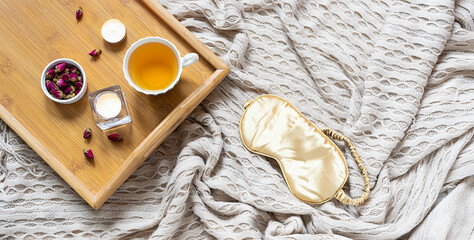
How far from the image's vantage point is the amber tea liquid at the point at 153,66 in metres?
0.72

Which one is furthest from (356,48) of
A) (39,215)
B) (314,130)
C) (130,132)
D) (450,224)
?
(39,215)

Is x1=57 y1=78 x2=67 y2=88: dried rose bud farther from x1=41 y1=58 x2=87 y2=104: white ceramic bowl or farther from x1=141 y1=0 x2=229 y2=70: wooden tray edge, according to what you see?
x1=141 y1=0 x2=229 y2=70: wooden tray edge

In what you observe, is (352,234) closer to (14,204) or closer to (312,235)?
(312,235)

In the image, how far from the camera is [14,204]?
0.82 m

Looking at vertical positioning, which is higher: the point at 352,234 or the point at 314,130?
the point at 314,130

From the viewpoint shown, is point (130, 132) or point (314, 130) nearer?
point (130, 132)

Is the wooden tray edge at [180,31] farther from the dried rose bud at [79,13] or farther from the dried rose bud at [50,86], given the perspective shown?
the dried rose bud at [50,86]

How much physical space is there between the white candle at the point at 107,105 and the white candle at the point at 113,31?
0.40ft

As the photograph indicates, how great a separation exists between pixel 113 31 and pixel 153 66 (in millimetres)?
118

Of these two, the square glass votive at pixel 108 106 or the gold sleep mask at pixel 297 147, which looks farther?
the gold sleep mask at pixel 297 147

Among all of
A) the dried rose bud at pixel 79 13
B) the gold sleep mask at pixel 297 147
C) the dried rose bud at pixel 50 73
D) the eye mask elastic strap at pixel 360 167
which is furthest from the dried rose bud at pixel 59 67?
the eye mask elastic strap at pixel 360 167

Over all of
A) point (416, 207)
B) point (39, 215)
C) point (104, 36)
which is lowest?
point (39, 215)

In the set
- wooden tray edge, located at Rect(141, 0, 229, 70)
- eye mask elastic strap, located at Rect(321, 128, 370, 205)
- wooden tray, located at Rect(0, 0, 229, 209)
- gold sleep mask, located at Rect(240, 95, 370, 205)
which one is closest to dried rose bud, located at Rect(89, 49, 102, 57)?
wooden tray, located at Rect(0, 0, 229, 209)

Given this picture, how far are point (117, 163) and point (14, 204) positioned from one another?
0.29 meters
